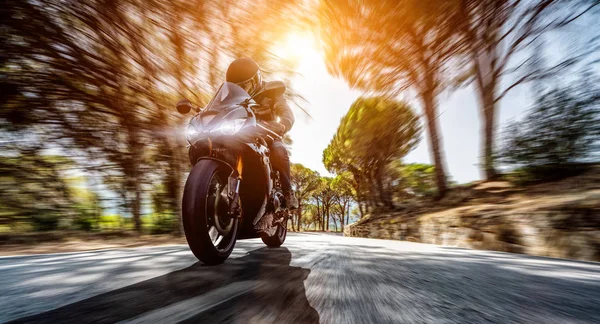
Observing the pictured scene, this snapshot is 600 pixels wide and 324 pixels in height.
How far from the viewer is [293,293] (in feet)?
4.94

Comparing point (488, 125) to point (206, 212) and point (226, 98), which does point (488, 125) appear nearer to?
point (226, 98)

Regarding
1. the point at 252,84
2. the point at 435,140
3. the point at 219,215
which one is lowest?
the point at 219,215

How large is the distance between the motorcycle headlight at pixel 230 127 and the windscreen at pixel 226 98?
19cm

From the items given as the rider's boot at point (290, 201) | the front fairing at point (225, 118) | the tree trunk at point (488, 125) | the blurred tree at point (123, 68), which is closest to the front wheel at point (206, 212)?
the front fairing at point (225, 118)

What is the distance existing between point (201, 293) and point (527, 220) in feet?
16.9

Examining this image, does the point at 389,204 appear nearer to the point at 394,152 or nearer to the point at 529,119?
the point at 394,152

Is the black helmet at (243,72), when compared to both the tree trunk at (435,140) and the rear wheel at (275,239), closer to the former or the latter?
the rear wheel at (275,239)

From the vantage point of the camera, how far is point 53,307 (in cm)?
125

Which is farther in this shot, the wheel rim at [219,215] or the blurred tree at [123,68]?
the blurred tree at [123,68]

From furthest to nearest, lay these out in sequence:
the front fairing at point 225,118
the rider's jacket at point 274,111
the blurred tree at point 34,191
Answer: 1. the blurred tree at point 34,191
2. the rider's jacket at point 274,111
3. the front fairing at point 225,118

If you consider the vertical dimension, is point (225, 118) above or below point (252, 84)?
below

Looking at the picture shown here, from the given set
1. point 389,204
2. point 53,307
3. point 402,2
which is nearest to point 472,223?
point 402,2

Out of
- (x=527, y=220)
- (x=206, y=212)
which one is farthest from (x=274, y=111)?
(x=527, y=220)

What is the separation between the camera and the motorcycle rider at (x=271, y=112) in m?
3.44
